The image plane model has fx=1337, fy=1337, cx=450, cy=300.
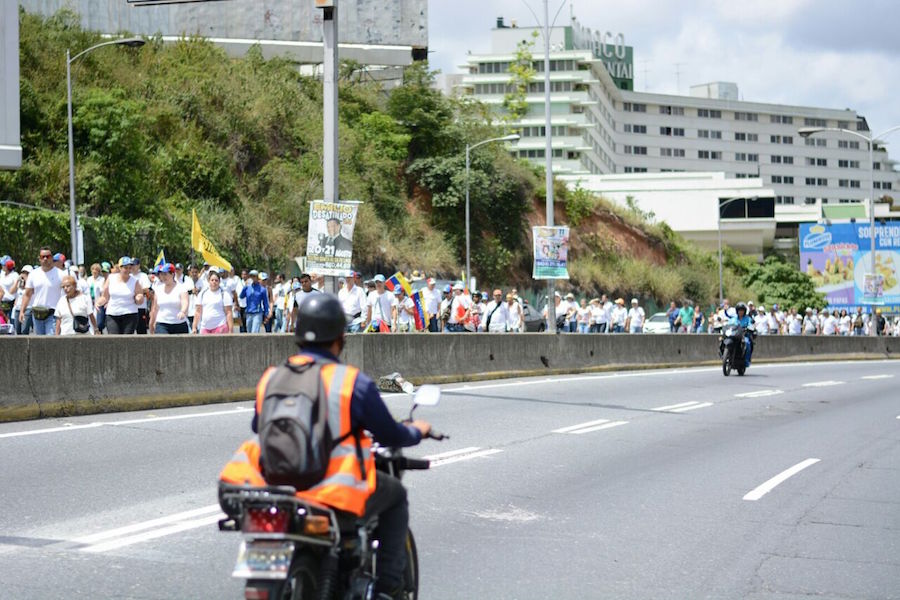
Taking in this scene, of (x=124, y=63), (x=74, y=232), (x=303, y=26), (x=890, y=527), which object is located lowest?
(x=890, y=527)

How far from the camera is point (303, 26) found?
63.8 meters

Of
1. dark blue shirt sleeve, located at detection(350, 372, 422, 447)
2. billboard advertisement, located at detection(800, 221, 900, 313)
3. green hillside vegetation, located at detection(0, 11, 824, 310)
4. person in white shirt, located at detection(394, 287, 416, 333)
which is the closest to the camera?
dark blue shirt sleeve, located at detection(350, 372, 422, 447)

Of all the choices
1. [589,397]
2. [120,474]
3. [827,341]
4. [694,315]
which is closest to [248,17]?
[694,315]

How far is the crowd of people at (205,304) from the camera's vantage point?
19.2 m

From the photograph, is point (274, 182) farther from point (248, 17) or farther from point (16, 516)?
point (16, 516)

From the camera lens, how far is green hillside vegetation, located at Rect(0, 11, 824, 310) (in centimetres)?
3797

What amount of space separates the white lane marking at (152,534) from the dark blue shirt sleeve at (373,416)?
335 cm

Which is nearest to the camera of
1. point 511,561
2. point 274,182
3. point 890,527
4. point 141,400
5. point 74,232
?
point 511,561

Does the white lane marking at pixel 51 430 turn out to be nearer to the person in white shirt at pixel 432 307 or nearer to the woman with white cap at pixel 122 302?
the woman with white cap at pixel 122 302

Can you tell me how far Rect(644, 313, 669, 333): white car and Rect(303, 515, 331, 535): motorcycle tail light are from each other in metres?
50.4

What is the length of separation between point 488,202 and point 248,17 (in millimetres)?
14486

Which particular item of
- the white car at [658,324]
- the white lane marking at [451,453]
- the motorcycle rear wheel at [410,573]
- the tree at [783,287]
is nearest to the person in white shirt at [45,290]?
the white lane marking at [451,453]

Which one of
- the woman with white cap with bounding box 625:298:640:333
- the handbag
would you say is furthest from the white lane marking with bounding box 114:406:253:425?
the woman with white cap with bounding box 625:298:640:333

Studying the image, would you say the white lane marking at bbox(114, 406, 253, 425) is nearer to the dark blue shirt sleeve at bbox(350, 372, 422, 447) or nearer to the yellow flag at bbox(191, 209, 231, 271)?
the dark blue shirt sleeve at bbox(350, 372, 422, 447)
